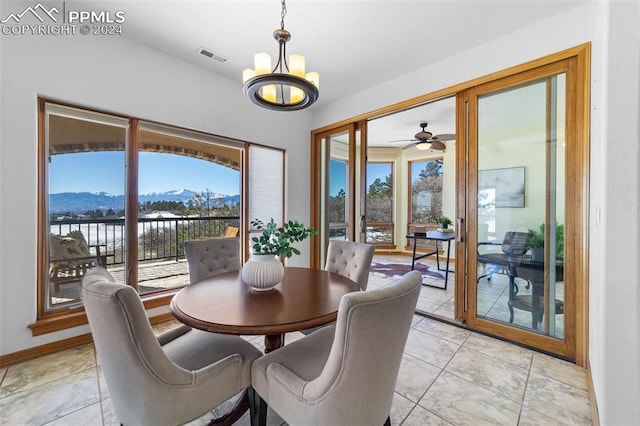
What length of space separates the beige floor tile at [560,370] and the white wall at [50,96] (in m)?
3.97

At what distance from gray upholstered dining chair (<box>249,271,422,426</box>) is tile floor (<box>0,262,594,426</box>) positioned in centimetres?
62

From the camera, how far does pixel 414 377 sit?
1.91 meters

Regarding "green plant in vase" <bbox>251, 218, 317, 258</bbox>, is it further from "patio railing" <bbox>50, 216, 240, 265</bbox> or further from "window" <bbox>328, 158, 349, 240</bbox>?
"window" <bbox>328, 158, 349, 240</bbox>

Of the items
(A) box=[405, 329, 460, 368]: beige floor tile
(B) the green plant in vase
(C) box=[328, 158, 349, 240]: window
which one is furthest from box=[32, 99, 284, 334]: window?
(A) box=[405, 329, 460, 368]: beige floor tile

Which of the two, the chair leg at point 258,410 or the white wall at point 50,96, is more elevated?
the white wall at point 50,96

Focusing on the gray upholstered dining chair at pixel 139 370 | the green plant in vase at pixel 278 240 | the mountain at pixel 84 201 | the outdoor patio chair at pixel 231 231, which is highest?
the mountain at pixel 84 201

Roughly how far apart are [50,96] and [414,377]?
377 centimetres

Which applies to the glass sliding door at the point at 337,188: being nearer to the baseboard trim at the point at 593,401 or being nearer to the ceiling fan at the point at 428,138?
the ceiling fan at the point at 428,138

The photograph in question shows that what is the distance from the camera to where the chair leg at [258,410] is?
1244 mm

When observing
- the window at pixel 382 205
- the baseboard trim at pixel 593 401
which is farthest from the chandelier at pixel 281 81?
the window at pixel 382 205

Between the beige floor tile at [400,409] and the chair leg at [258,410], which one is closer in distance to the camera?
the chair leg at [258,410]

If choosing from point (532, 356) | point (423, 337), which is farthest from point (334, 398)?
point (532, 356)

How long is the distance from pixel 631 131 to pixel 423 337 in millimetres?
2177

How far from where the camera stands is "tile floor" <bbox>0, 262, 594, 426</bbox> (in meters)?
1.51
